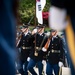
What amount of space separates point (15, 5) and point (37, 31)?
9.14 meters

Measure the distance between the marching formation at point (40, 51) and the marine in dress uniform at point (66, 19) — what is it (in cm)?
755

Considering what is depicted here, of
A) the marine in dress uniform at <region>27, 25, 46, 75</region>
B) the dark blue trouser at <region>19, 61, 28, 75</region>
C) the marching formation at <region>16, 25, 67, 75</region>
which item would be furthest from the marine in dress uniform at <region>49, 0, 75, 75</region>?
the dark blue trouser at <region>19, 61, 28, 75</region>

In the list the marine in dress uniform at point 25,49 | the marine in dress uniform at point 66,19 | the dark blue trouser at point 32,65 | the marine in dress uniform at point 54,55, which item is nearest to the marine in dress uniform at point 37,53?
the dark blue trouser at point 32,65

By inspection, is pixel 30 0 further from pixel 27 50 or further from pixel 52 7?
pixel 52 7

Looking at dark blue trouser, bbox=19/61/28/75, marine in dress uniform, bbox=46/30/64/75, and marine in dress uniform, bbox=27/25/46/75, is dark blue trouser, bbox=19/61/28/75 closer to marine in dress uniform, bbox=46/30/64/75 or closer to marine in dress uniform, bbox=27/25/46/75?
marine in dress uniform, bbox=27/25/46/75

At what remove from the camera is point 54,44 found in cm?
977

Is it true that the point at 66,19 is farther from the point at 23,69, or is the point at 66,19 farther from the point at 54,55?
the point at 23,69

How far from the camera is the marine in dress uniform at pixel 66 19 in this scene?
189cm

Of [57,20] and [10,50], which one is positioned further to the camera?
[57,20]

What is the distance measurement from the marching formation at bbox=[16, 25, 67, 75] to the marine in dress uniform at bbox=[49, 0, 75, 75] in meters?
7.55

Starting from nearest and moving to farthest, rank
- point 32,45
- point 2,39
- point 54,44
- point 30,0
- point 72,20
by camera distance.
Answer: point 2,39 < point 72,20 < point 54,44 < point 32,45 < point 30,0

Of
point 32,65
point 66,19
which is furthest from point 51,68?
point 66,19

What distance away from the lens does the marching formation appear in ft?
32.3

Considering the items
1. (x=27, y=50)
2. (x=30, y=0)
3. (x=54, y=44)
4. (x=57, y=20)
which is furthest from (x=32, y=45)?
(x=30, y=0)
